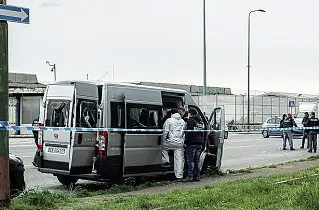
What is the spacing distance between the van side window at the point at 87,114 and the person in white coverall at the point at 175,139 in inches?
68.1

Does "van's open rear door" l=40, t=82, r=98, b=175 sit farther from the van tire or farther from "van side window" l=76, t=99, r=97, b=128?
the van tire

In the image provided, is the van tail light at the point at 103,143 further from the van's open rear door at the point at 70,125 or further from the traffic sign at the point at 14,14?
the traffic sign at the point at 14,14

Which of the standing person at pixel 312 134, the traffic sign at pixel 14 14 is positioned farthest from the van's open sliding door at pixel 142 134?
the standing person at pixel 312 134

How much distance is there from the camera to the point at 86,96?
449 inches

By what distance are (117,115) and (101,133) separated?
25.0 inches

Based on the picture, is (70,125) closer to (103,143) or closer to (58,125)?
(58,125)

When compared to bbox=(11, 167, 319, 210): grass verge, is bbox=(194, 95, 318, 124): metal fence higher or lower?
higher

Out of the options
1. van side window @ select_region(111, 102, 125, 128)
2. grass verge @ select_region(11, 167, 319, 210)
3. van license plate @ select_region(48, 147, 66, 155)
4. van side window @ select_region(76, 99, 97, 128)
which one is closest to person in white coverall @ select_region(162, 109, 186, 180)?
van side window @ select_region(111, 102, 125, 128)

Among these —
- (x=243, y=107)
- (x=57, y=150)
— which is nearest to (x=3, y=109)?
(x=57, y=150)

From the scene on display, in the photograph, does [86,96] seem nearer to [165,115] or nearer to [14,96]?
[165,115]

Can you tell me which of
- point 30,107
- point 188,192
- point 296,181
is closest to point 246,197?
point 188,192

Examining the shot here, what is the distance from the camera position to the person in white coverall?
39.9 feet

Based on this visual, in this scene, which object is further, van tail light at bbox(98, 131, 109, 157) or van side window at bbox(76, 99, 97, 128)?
van side window at bbox(76, 99, 97, 128)

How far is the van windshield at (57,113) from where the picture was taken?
11461 millimetres
